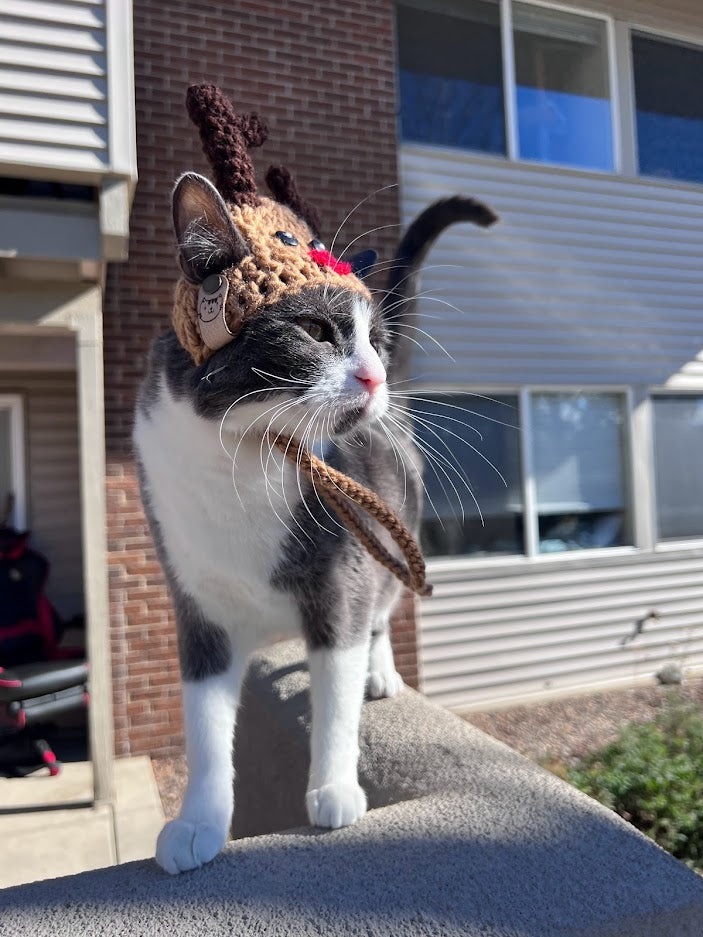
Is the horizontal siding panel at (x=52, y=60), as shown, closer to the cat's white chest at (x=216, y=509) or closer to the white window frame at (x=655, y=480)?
the cat's white chest at (x=216, y=509)

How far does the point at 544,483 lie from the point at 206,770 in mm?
4370

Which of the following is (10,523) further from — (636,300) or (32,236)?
(636,300)

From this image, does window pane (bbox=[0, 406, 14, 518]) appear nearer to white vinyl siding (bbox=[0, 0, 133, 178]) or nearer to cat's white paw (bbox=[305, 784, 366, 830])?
white vinyl siding (bbox=[0, 0, 133, 178])

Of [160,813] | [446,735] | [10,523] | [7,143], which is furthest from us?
[10,523]

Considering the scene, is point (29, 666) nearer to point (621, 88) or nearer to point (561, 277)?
point (561, 277)

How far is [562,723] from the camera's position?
4.52 m

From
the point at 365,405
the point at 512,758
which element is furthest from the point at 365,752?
the point at 365,405

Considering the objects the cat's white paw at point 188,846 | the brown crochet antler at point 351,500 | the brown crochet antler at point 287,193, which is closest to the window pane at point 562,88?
the brown crochet antler at point 287,193

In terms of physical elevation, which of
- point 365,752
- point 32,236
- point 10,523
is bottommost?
point 365,752

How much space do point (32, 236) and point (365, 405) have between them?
276cm

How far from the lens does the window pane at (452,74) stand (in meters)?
4.75

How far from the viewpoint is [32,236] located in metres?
3.05

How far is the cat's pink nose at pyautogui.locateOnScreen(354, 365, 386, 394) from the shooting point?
34.8 inches

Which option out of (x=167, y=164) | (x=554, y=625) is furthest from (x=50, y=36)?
(x=554, y=625)
